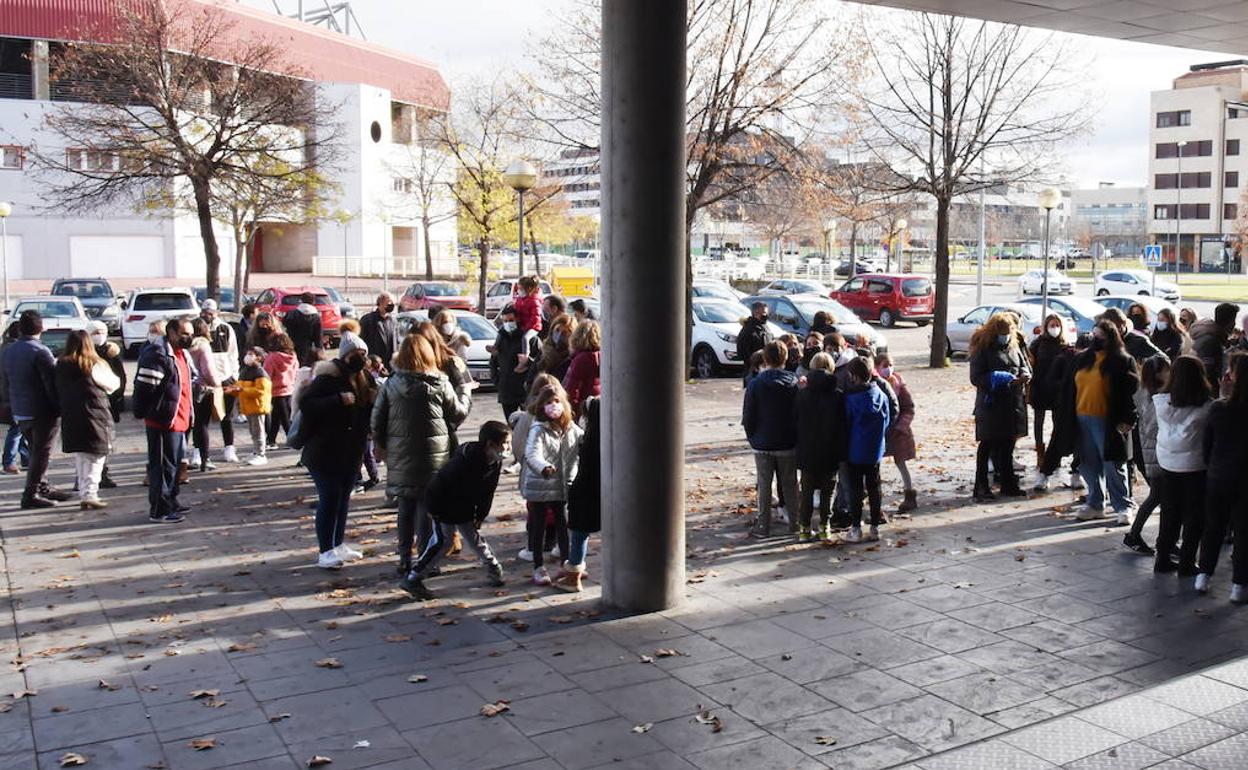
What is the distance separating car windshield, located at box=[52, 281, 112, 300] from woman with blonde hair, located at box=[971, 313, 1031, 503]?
1172 inches

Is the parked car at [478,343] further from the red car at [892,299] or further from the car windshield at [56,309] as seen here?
the red car at [892,299]

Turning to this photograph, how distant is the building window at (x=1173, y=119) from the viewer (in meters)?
94.0

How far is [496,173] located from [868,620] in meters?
34.1

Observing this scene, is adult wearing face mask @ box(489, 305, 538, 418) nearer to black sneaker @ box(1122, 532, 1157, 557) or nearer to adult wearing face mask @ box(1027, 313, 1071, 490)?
adult wearing face mask @ box(1027, 313, 1071, 490)

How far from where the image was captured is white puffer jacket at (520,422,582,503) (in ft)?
28.3

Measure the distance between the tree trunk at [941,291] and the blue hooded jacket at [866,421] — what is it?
16578 millimetres

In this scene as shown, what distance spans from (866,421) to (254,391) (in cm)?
768

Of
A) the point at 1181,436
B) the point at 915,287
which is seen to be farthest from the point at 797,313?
the point at 1181,436

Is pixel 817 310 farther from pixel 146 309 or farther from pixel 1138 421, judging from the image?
pixel 1138 421

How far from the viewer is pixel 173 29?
3081 cm

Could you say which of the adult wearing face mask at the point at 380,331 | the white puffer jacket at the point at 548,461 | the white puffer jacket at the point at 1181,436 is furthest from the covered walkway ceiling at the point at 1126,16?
the adult wearing face mask at the point at 380,331

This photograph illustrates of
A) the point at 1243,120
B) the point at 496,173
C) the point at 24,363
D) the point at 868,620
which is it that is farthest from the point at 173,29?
the point at 1243,120

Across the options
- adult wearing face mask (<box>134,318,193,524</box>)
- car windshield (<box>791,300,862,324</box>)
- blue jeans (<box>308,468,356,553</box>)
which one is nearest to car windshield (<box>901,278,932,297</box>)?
car windshield (<box>791,300,862,324</box>)

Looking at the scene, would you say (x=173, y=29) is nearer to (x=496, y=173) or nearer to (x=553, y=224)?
(x=496, y=173)
